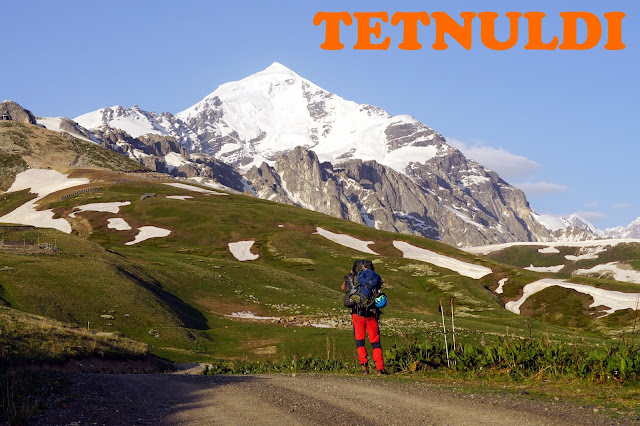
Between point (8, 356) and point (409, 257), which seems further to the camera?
point (409, 257)

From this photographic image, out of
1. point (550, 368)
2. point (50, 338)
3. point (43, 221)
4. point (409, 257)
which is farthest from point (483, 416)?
point (43, 221)

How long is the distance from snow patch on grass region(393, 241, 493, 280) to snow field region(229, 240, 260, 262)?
33.1 m

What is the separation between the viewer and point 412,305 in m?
88.9

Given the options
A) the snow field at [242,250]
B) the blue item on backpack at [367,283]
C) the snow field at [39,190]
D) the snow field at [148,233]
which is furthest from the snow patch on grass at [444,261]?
the blue item on backpack at [367,283]

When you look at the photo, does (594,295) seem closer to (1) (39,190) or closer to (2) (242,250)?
(2) (242,250)

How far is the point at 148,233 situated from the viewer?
124812 millimetres

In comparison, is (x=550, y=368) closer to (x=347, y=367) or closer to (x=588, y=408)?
(x=588, y=408)

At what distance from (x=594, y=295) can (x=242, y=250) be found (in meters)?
61.6

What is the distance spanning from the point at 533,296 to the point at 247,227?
62.3m

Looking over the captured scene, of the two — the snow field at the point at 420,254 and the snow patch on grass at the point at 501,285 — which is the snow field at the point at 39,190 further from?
the snow patch on grass at the point at 501,285

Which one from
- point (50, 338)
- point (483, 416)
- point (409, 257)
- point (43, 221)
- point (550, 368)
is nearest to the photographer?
point (483, 416)

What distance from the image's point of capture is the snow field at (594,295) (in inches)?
3492

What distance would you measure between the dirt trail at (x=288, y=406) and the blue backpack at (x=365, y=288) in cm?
465

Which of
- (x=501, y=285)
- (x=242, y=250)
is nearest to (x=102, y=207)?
(x=242, y=250)
